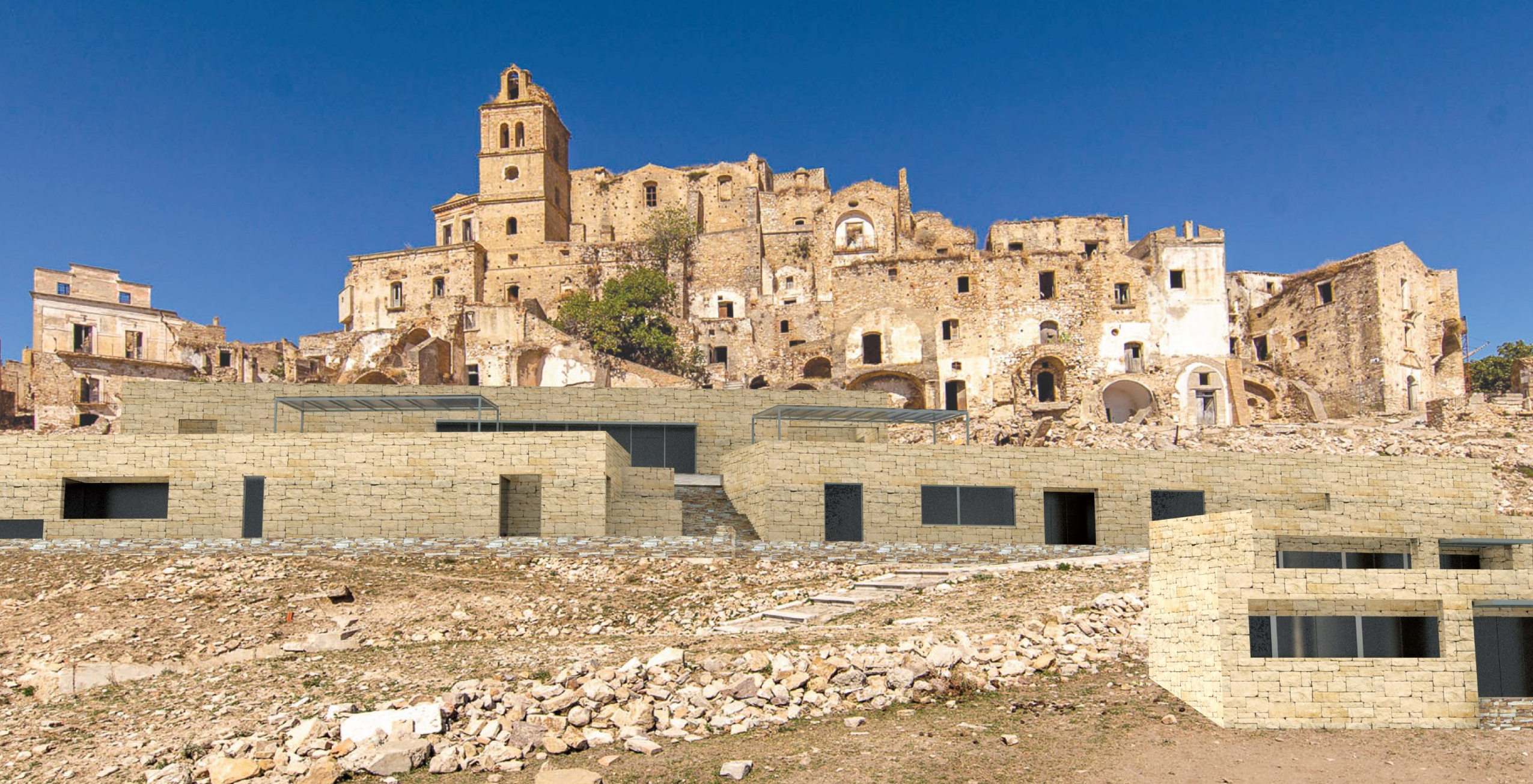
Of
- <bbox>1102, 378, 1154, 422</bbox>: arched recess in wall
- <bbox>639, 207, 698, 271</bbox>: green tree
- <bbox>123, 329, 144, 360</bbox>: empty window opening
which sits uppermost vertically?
<bbox>639, 207, 698, 271</bbox>: green tree

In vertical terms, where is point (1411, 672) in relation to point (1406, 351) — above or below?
below

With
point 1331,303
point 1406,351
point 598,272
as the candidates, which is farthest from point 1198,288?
point 598,272

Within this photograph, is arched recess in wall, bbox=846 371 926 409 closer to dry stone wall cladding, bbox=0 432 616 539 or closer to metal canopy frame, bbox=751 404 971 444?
metal canopy frame, bbox=751 404 971 444

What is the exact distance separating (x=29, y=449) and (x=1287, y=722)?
2574 centimetres

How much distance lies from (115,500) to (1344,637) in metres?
24.8

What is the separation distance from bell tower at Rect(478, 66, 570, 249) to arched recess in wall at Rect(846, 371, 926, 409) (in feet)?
76.8

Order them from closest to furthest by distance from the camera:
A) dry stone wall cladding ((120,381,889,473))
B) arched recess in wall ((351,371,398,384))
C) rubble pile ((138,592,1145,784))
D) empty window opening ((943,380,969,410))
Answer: rubble pile ((138,592,1145,784))
dry stone wall cladding ((120,381,889,473))
empty window opening ((943,380,969,410))
arched recess in wall ((351,371,398,384))

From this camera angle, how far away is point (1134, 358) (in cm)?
5109

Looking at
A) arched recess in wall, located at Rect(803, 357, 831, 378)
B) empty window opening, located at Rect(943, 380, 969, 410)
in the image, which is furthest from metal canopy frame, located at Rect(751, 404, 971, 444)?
arched recess in wall, located at Rect(803, 357, 831, 378)

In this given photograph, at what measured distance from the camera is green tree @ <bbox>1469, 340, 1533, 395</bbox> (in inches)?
2542

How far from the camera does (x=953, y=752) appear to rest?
1440 cm

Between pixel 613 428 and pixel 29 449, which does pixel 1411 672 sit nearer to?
pixel 613 428

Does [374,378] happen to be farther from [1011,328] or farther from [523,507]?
[523,507]

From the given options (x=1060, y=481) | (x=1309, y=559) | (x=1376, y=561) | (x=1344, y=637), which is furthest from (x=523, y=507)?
(x=1376, y=561)
